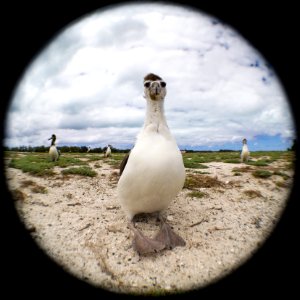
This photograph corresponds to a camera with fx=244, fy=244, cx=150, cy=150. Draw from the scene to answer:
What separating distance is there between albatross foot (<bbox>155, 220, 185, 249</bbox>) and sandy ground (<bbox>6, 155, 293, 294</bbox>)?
0.10 metres

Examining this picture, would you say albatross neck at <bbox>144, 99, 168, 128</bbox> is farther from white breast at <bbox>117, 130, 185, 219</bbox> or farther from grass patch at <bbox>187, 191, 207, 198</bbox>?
grass patch at <bbox>187, 191, 207, 198</bbox>

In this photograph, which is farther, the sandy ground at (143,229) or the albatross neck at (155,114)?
the albatross neck at (155,114)

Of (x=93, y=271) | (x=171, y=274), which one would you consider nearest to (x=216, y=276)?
(x=171, y=274)

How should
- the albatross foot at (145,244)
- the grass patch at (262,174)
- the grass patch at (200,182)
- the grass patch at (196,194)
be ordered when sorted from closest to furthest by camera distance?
the albatross foot at (145,244) → the grass patch at (196,194) → the grass patch at (200,182) → the grass patch at (262,174)

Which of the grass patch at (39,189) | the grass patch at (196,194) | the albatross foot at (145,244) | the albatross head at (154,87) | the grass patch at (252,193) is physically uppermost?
the albatross head at (154,87)

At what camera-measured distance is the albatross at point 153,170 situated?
12.2 ft

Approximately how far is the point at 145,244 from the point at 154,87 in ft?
7.99

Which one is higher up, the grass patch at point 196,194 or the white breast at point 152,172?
the white breast at point 152,172

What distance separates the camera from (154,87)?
12.5 feet

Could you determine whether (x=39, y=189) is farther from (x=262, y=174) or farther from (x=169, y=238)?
(x=262, y=174)

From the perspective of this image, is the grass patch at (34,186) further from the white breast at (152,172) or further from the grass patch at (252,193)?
the grass patch at (252,193)

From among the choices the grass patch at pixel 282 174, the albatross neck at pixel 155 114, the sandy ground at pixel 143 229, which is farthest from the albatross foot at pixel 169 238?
the grass patch at pixel 282 174

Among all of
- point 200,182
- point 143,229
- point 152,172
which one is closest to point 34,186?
point 143,229

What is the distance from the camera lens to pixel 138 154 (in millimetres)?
3807
